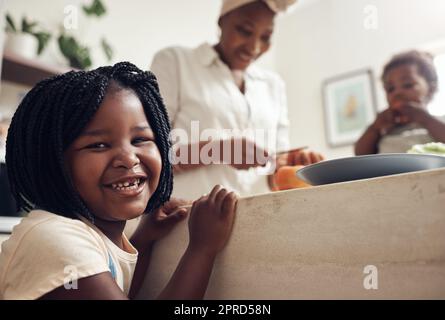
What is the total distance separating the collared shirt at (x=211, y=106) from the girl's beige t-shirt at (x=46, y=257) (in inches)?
24.6

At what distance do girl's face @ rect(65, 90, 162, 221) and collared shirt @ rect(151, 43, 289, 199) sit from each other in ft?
1.72

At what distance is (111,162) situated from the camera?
0.70 m

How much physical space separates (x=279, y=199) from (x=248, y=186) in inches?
30.5

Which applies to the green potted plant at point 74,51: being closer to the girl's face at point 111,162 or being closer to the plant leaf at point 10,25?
the plant leaf at point 10,25

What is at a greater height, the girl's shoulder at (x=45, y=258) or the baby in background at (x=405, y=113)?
the baby in background at (x=405, y=113)

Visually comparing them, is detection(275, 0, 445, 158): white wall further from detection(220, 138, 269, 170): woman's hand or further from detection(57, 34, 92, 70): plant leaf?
detection(220, 138, 269, 170): woman's hand

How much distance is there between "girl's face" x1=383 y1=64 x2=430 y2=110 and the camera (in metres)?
1.55

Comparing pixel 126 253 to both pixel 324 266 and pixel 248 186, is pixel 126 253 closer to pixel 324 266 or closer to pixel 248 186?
pixel 324 266

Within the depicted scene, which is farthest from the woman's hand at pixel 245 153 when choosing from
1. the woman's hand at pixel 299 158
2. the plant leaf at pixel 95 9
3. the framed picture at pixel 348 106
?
the framed picture at pixel 348 106

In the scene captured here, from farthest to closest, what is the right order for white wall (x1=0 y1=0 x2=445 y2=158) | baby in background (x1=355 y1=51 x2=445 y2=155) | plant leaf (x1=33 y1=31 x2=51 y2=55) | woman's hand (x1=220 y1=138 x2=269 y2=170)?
white wall (x1=0 y1=0 x2=445 y2=158), plant leaf (x1=33 y1=31 x2=51 y2=55), baby in background (x1=355 y1=51 x2=445 y2=155), woman's hand (x1=220 y1=138 x2=269 y2=170)

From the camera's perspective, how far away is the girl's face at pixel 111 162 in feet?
2.29

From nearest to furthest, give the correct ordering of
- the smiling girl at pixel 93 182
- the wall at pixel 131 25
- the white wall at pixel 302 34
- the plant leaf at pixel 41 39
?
1. the smiling girl at pixel 93 182
2. the plant leaf at pixel 41 39
3. the wall at pixel 131 25
4. the white wall at pixel 302 34

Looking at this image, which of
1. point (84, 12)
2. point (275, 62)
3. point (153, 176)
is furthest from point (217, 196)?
point (275, 62)

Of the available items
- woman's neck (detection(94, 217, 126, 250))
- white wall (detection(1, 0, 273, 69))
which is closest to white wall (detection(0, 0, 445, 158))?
white wall (detection(1, 0, 273, 69))
